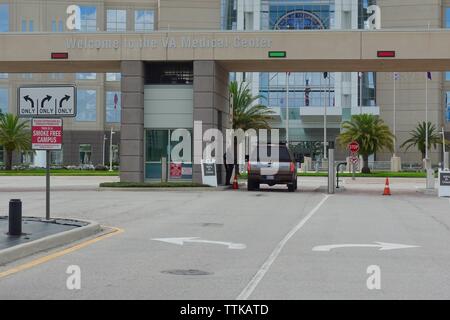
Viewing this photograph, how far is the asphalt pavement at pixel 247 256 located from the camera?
8.52 meters

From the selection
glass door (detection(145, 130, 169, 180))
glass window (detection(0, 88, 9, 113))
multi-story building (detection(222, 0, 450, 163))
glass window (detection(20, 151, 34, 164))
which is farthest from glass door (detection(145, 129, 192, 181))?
glass window (detection(0, 88, 9, 113))

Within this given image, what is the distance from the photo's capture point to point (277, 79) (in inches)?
3740

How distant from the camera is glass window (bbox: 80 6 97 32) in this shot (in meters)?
93.0

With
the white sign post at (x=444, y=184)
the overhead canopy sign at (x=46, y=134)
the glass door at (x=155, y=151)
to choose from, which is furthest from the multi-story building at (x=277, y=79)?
the overhead canopy sign at (x=46, y=134)

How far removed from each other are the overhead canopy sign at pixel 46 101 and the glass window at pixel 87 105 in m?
79.0

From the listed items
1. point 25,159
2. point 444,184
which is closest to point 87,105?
point 25,159

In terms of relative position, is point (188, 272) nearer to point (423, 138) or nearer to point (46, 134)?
point (46, 134)

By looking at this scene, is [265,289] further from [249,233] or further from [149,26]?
[149,26]

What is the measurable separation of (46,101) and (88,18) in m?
81.4

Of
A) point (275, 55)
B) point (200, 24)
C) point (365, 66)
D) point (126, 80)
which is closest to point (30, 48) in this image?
point (126, 80)

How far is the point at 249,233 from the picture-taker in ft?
49.0

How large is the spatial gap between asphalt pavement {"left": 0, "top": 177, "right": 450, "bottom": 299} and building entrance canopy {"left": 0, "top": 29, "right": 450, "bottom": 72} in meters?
10.4

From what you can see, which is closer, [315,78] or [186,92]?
[186,92]
